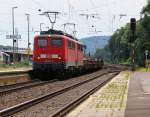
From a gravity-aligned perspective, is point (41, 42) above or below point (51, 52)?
above

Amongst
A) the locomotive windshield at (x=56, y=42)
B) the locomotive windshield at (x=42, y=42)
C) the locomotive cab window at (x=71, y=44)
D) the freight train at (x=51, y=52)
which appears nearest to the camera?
the freight train at (x=51, y=52)

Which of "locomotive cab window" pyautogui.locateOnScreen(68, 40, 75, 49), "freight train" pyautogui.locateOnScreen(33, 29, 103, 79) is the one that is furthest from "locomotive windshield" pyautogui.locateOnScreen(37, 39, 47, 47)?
"locomotive cab window" pyautogui.locateOnScreen(68, 40, 75, 49)

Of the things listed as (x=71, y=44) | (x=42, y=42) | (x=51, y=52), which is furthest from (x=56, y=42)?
(x=71, y=44)

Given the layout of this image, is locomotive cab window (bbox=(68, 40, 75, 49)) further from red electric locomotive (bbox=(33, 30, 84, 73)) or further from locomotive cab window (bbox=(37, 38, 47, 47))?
locomotive cab window (bbox=(37, 38, 47, 47))

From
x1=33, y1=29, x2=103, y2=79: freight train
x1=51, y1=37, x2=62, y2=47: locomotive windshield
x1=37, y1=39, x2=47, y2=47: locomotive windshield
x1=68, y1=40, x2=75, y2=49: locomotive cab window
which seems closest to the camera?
x1=33, y1=29, x2=103, y2=79: freight train

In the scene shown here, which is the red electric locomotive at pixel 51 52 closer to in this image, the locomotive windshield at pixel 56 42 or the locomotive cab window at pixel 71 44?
the locomotive windshield at pixel 56 42

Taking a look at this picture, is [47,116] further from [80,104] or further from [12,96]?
[12,96]

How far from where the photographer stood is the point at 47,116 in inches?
603

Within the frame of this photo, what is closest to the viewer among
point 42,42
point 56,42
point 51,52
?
point 51,52

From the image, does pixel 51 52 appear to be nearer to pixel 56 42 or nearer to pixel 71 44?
pixel 56 42

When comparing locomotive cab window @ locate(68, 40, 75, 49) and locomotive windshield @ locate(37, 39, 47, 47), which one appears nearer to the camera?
locomotive windshield @ locate(37, 39, 47, 47)

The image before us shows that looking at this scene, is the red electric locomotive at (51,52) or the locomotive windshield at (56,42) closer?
the red electric locomotive at (51,52)

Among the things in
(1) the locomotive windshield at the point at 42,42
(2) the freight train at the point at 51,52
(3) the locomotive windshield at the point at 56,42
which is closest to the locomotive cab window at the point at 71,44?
(2) the freight train at the point at 51,52

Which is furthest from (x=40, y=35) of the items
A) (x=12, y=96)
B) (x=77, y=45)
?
(x=12, y=96)
